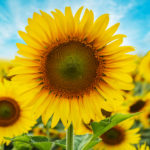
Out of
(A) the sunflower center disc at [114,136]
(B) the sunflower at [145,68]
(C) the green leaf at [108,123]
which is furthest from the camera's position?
(B) the sunflower at [145,68]

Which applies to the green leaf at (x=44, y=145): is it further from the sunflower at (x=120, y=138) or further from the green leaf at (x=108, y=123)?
the sunflower at (x=120, y=138)

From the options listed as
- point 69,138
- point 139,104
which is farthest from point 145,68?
point 69,138

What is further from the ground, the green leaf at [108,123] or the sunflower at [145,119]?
the sunflower at [145,119]

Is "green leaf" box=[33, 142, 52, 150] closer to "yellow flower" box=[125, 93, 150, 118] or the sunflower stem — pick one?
the sunflower stem

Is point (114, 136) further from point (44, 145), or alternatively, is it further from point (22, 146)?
A: point (44, 145)

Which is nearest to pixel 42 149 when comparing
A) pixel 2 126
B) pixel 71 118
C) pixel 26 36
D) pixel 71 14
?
pixel 71 118

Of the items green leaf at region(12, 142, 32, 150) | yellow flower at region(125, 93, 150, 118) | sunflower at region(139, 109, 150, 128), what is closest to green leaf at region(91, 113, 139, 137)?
green leaf at region(12, 142, 32, 150)

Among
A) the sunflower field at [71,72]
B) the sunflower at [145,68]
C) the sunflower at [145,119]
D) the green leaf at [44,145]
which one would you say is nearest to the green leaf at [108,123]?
the sunflower field at [71,72]

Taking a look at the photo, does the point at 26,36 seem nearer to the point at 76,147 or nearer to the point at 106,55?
the point at 106,55
